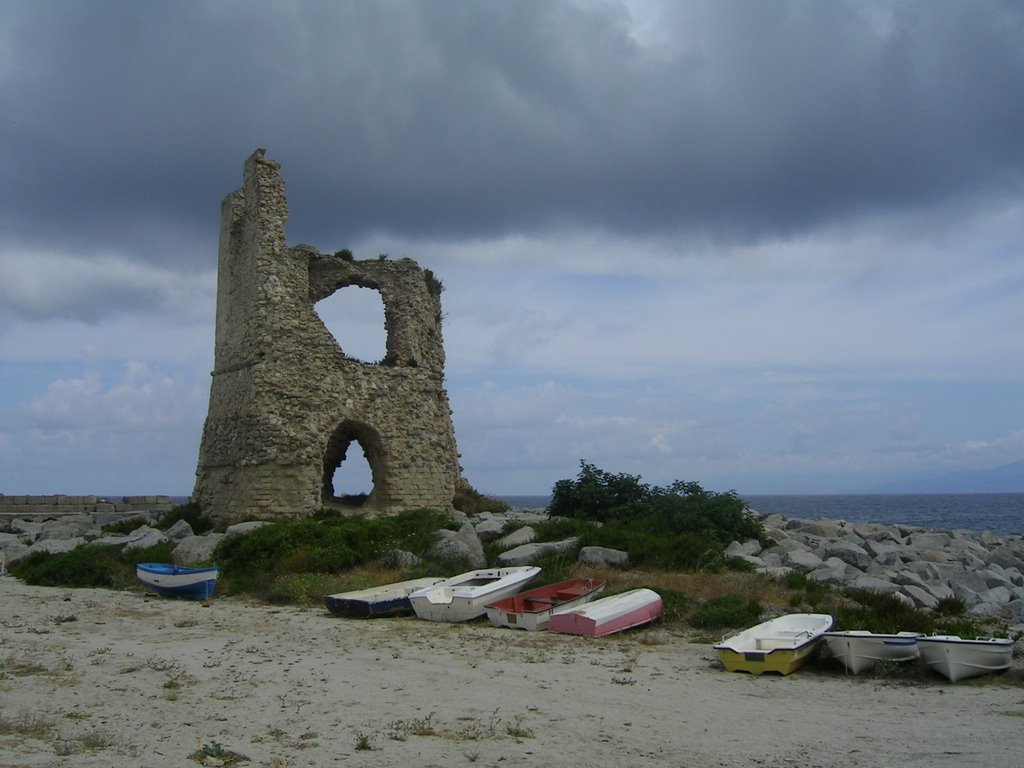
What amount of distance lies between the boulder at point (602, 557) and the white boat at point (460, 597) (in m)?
2.31

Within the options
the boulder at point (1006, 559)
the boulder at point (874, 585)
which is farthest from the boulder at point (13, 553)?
the boulder at point (1006, 559)

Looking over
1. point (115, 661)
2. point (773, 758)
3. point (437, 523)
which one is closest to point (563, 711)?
point (773, 758)

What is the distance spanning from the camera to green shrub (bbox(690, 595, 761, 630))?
11328 mm

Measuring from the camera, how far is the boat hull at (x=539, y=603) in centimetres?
1136

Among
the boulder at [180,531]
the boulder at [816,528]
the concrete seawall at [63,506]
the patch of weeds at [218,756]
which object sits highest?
the concrete seawall at [63,506]

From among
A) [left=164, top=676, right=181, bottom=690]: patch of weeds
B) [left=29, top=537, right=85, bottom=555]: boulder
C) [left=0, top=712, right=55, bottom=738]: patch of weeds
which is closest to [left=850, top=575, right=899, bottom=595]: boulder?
[left=164, top=676, right=181, bottom=690]: patch of weeds

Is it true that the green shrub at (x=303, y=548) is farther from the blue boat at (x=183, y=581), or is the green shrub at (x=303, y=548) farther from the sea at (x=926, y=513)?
the sea at (x=926, y=513)

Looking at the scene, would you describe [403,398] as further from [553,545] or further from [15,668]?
[15,668]

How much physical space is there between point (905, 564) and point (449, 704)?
1417cm

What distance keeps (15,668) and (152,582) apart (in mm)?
5681

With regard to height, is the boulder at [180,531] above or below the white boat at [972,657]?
above

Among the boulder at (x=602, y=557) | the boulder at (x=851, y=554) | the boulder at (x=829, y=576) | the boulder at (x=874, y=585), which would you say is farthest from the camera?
the boulder at (x=851, y=554)

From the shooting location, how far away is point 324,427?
1964 cm

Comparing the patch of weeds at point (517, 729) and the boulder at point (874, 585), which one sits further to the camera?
the boulder at point (874, 585)
